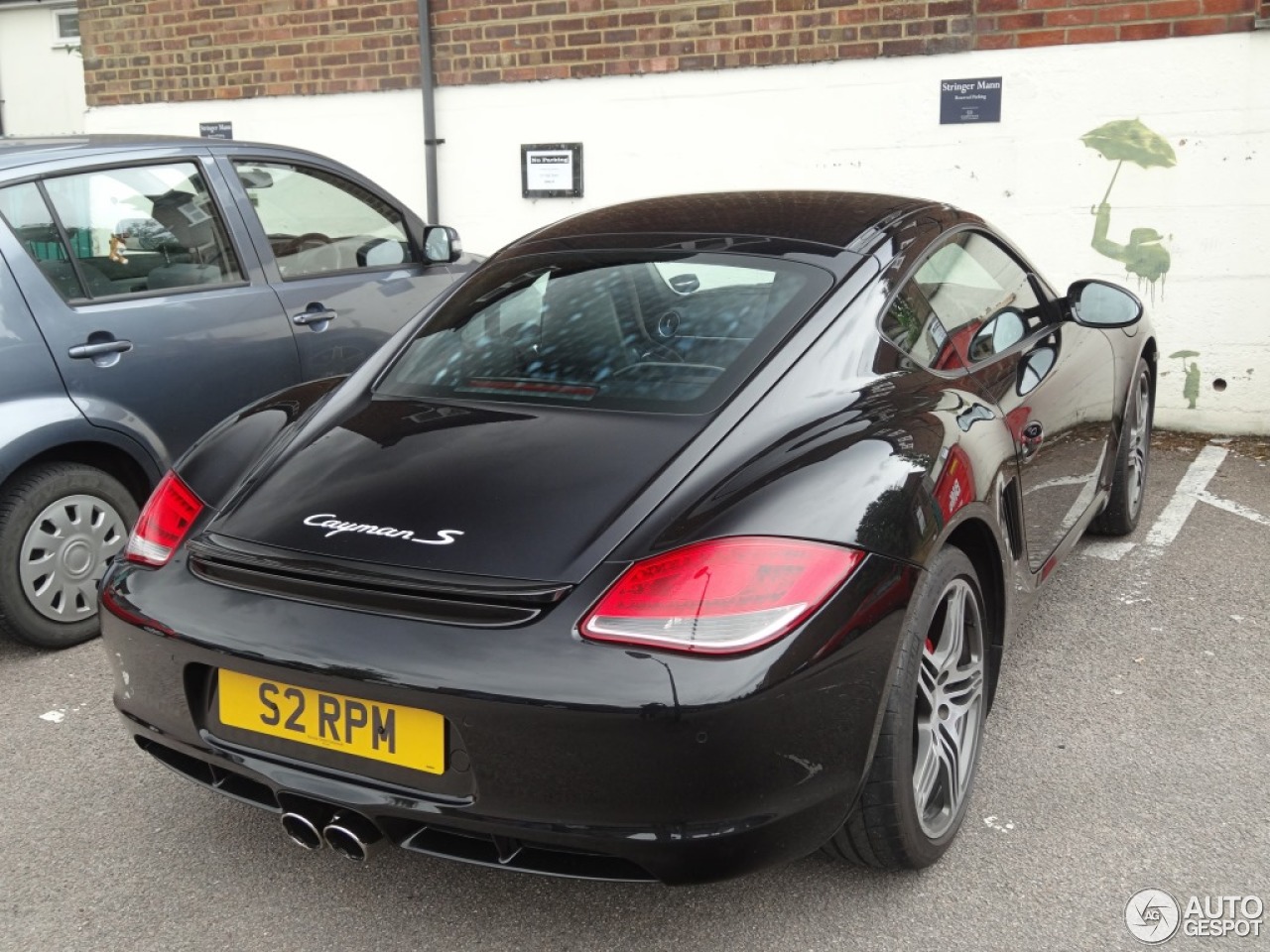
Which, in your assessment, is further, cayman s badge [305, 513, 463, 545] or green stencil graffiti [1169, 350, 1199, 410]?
green stencil graffiti [1169, 350, 1199, 410]

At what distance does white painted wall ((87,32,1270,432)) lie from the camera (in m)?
6.71

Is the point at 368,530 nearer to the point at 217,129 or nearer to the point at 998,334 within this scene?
the point at 998,334

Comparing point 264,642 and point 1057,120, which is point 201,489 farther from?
point 1057,120

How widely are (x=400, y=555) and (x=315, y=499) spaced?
355mm

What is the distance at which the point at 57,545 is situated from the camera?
13.3 ft

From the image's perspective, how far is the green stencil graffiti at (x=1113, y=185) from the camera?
6.84 metres

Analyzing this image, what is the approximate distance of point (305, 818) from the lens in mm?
2336

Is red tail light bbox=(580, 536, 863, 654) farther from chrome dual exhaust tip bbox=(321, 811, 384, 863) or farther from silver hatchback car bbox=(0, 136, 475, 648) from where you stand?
silver hatchback car bbox=(0, 136, 475, 648)

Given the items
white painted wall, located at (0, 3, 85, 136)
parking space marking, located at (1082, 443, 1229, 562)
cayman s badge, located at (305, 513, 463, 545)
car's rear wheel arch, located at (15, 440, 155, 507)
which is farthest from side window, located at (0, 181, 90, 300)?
white painted wall, located at (0, 3, 85, 136)

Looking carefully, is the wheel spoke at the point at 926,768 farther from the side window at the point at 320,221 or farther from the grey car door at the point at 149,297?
the side window at the point at 320,221

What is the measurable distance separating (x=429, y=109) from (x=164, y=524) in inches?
248

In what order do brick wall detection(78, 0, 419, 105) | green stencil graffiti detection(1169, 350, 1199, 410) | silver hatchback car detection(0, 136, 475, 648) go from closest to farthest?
silver hatchback car detection(0, 136, 475, 648), green stencil graffiti detection(1169, 350, 1199, 410), brick wall detection(78, 0, 419, 105)

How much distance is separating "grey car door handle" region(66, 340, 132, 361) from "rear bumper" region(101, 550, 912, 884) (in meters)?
2.09
